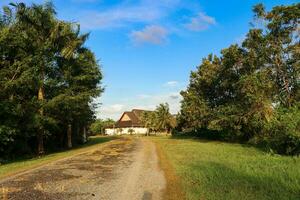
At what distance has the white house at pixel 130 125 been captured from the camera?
10301 centimetres

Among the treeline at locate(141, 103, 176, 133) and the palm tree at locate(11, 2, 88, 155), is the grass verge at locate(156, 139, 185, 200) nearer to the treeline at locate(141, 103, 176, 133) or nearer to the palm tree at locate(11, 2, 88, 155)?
the palm tree at locate(11, 2, 88, 155)

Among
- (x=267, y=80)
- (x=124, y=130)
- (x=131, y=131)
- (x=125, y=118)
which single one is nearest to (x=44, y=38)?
(x=267, y=80)

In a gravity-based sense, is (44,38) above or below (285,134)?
above

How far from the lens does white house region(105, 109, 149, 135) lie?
10301 cm

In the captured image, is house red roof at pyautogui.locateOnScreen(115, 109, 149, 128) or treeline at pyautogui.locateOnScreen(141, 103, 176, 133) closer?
treeline at pyautogui.locateOnScreen(141, 103, 176, 133)

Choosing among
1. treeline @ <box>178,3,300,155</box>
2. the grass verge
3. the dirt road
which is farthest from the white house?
the grass verge

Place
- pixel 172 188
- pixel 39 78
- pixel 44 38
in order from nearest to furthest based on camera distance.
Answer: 1. pixel 172 188
2. pixel 39 78
3. pixel 44 38

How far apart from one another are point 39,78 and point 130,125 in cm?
7839

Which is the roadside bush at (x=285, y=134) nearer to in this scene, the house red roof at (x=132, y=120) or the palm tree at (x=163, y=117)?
the palm tree at (x=163, y=117)

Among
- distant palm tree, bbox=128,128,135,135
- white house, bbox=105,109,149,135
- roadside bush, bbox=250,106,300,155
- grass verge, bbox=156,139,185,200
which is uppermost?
white house, bbox=105,109,149,135

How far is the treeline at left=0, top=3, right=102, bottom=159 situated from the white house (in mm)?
63507

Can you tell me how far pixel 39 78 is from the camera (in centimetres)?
2689

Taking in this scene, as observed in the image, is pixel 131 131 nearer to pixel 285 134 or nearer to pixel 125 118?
pixel 125 118

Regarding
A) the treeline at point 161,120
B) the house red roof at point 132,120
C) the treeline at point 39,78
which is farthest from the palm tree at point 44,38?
the house red roof at point 132,120
